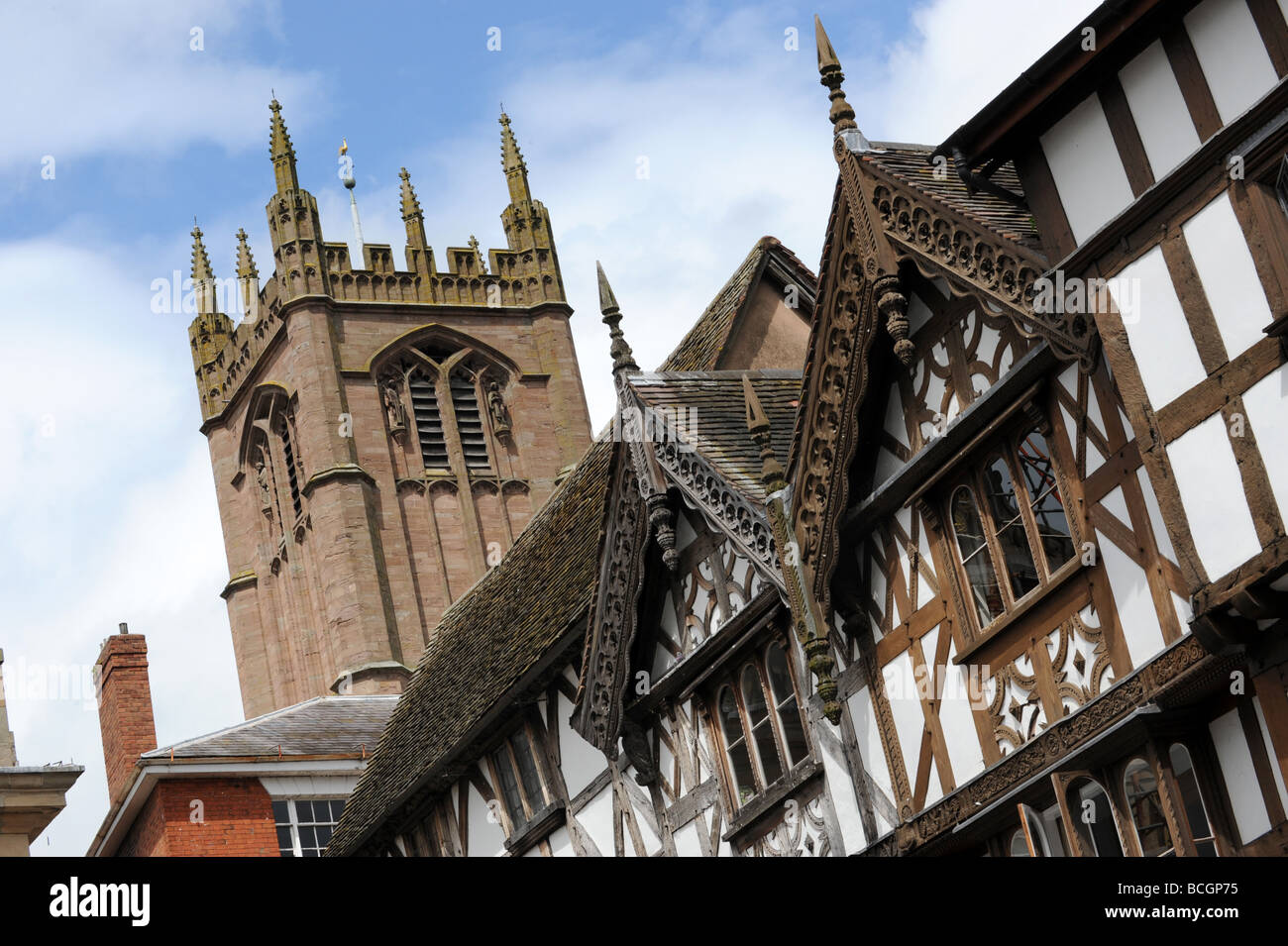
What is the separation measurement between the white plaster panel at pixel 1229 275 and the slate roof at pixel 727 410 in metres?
5.54

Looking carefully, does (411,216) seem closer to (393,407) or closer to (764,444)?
(393,407)

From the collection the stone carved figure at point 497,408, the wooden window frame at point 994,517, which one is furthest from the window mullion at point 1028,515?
the stone carved figure at point 497,408

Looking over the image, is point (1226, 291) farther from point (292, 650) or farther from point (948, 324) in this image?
point (292, 650)

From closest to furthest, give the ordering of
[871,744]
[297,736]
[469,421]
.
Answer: [871,744] → [297,736] → [469,421]

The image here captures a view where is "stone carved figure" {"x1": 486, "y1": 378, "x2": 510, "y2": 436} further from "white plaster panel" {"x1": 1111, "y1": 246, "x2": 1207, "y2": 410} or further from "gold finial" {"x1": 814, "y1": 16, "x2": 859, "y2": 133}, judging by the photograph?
"white plaster panel" {"x1": 1111, "y1": 246, "x2": 1207, "y2": 410}

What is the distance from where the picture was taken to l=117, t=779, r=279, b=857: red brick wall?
33.7 m

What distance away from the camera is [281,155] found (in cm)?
6744

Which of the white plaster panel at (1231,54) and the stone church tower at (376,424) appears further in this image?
the stone church tower at (376,424)

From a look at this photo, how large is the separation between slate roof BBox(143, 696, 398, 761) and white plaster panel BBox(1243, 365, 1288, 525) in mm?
23773

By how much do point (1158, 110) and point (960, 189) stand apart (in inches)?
100.0

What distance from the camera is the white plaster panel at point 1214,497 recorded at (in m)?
13.5

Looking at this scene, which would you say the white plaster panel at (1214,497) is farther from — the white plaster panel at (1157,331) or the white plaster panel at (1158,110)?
the white plaster panel at (1158,110)

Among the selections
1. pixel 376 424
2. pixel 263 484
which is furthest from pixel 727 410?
pixel 263 484
